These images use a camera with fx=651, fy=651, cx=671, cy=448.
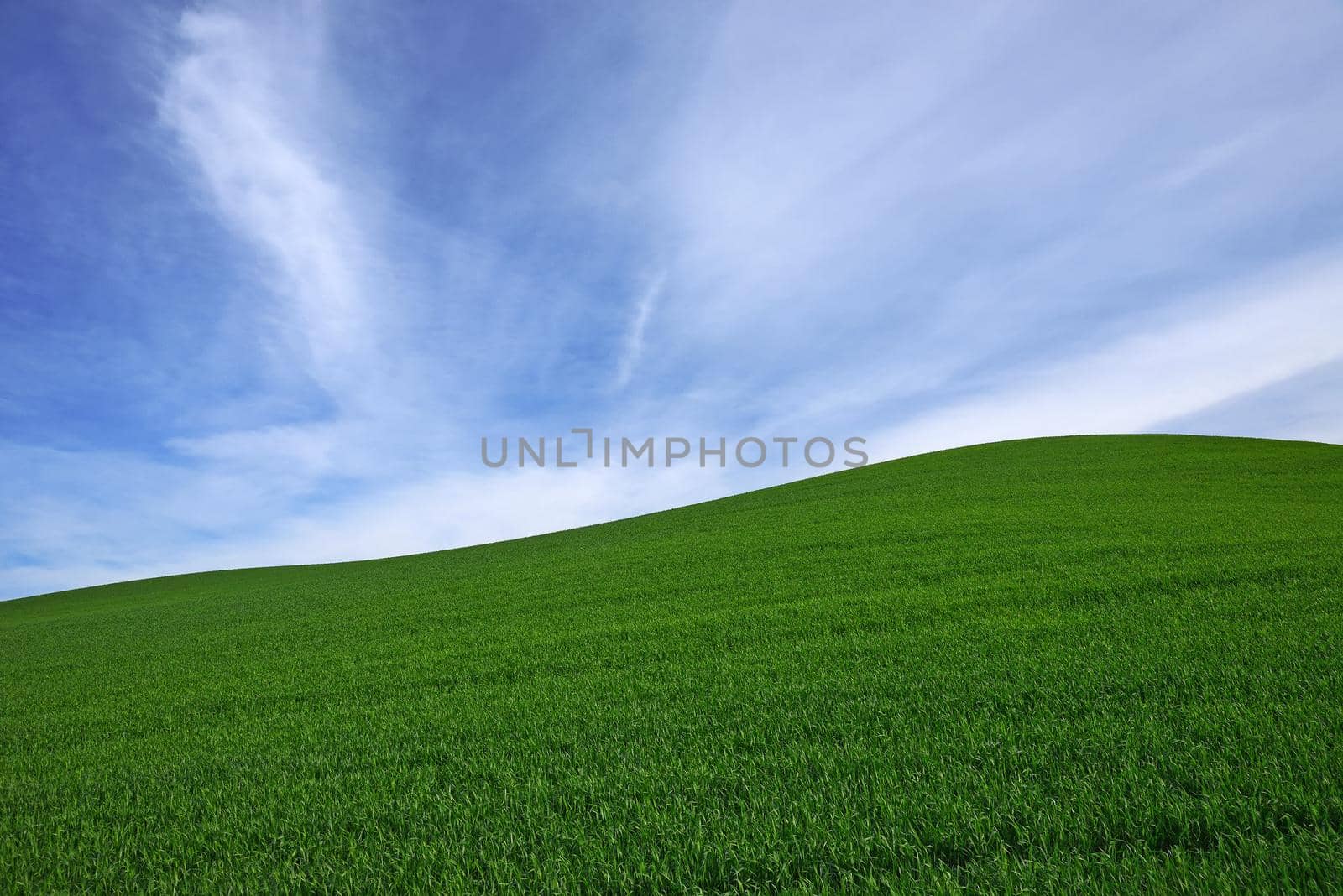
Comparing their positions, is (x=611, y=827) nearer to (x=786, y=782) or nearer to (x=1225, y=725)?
(x=786, y=782)

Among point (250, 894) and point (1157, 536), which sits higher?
point (1157, 536)

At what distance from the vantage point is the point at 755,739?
15.9 ft

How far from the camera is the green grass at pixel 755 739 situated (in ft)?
10.8

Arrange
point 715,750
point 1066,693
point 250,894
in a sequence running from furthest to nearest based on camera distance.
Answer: point 1066,693 < point 715,750 < point 250,894

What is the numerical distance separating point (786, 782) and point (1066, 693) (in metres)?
2.68

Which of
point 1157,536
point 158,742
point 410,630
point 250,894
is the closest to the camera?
point 250,894

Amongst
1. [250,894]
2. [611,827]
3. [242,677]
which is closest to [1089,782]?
[611,827]

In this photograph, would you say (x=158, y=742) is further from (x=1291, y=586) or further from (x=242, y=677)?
(x=1291, y=586)

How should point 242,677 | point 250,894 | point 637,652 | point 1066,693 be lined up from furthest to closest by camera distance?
point 242,677, point 637,652, point 1066,693, point 250,894

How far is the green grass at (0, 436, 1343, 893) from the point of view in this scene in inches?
129

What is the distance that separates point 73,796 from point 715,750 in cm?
531

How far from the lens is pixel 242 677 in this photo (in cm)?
985

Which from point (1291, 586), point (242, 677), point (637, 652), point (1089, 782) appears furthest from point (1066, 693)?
point (242, 677)

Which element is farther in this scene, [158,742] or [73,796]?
[158,742]
